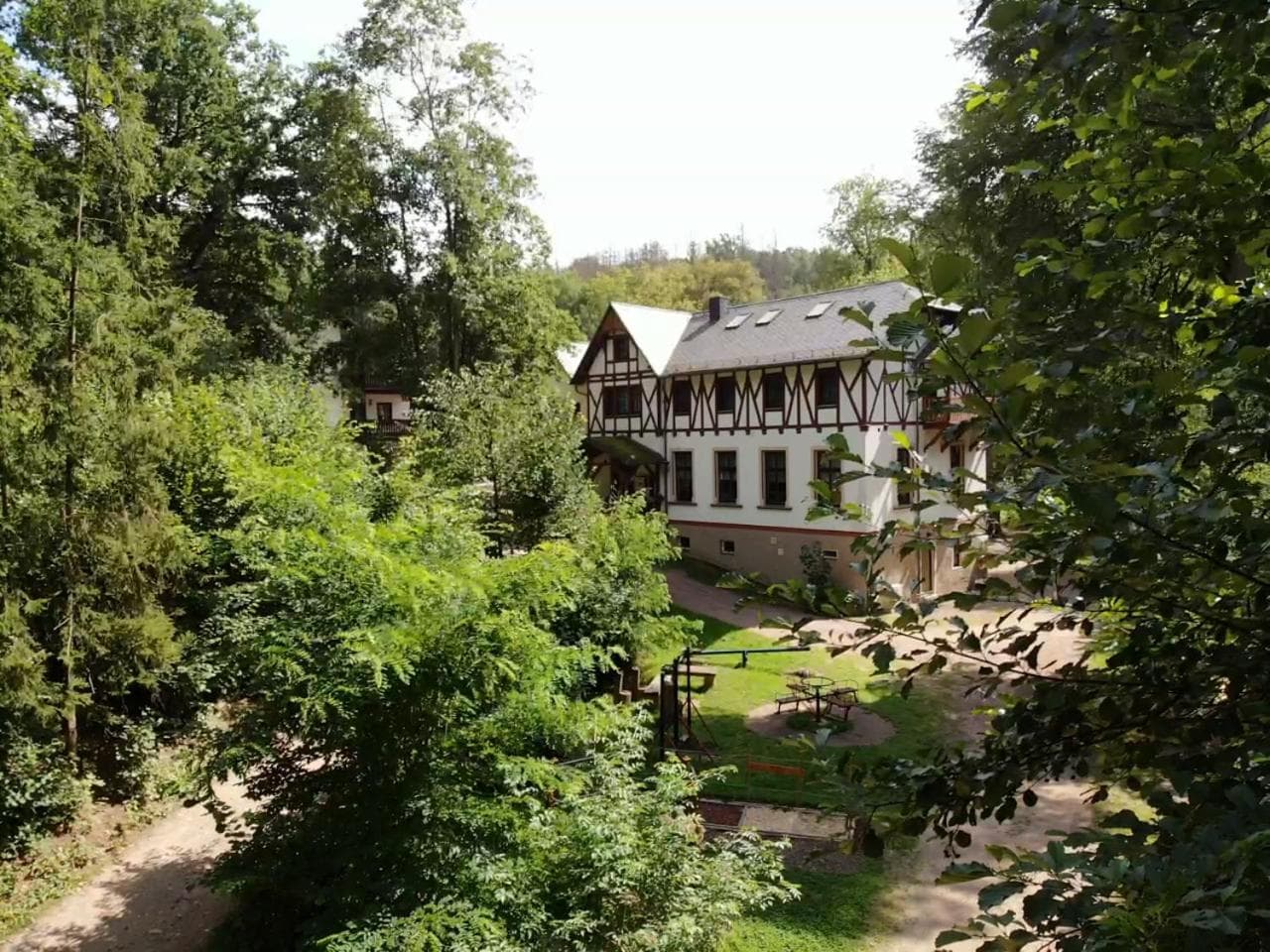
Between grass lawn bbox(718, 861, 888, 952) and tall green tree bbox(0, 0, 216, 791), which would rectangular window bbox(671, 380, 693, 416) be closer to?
A: tall green tree bbox(0, 0, 216, 791)

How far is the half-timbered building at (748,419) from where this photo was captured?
2203 cm

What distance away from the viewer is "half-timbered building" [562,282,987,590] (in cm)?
2203

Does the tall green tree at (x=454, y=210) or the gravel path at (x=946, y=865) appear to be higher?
the tall green tree at (x=454, y=210)

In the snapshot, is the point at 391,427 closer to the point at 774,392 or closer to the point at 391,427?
the point at 391,427

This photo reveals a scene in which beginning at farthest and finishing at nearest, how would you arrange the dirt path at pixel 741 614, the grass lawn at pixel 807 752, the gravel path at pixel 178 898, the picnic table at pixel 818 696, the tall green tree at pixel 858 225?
the tall green tree at pixel 858 225, the dirt path at pixel 741 614, the picnic table at pixel 818 696, the gravel path at pixel 178 898, the grass lawn at pixel 807 752

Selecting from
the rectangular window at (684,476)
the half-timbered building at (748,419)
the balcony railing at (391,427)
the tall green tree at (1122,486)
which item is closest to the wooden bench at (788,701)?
the half-timbered building at (748,419)

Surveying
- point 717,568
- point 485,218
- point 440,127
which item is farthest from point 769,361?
point 440,127

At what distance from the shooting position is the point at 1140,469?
1753 mm

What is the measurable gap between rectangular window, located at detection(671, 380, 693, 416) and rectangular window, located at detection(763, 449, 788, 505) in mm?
3101

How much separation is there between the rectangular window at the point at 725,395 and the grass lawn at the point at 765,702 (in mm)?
6739

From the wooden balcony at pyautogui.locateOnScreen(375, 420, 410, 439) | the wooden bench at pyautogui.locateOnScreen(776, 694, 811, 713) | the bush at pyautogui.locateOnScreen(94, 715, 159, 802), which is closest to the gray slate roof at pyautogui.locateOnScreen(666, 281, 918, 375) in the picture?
the wooden bench at pyautogui.locateOnScreen(776, 694, 811, 713)

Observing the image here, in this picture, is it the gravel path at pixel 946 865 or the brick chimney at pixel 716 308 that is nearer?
the gravel path at pixel 946 865

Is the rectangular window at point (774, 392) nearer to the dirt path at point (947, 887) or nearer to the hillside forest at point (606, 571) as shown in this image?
the hillside forest at point (606, 571)

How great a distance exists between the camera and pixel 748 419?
24.2 m
